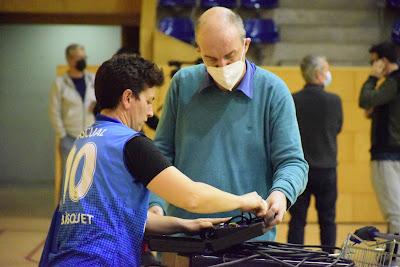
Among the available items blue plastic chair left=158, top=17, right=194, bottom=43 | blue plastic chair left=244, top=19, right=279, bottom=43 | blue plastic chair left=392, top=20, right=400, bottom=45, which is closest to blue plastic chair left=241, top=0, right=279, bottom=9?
blue plastic chair left=244, top=19, right=279, bottom=43

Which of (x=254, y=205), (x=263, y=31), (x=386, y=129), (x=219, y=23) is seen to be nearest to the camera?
(x=254, y=205)

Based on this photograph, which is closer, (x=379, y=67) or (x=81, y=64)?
(x=379, y=67)

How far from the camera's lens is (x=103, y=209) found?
69.2 inches

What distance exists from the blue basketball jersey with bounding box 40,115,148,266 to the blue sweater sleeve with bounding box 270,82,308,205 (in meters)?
0.47

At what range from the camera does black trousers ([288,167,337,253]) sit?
4773 millimetres

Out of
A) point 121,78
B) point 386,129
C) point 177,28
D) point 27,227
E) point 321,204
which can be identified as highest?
point 177,28

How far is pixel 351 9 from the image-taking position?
29.9ft

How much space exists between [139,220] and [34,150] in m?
9.08

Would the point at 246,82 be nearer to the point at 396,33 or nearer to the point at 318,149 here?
the point at 318,149

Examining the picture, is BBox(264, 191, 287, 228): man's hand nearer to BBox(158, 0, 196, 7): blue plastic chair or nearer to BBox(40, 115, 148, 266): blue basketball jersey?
BBox(40, 115, 148, 266): blue basketball jersey

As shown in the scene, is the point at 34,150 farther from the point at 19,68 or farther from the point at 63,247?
the point at 63,247

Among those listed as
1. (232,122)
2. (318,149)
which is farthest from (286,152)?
(318,149)

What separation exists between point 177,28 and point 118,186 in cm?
705

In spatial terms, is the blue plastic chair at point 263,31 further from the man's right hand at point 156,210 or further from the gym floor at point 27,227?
the man's right hand at point 156,210
